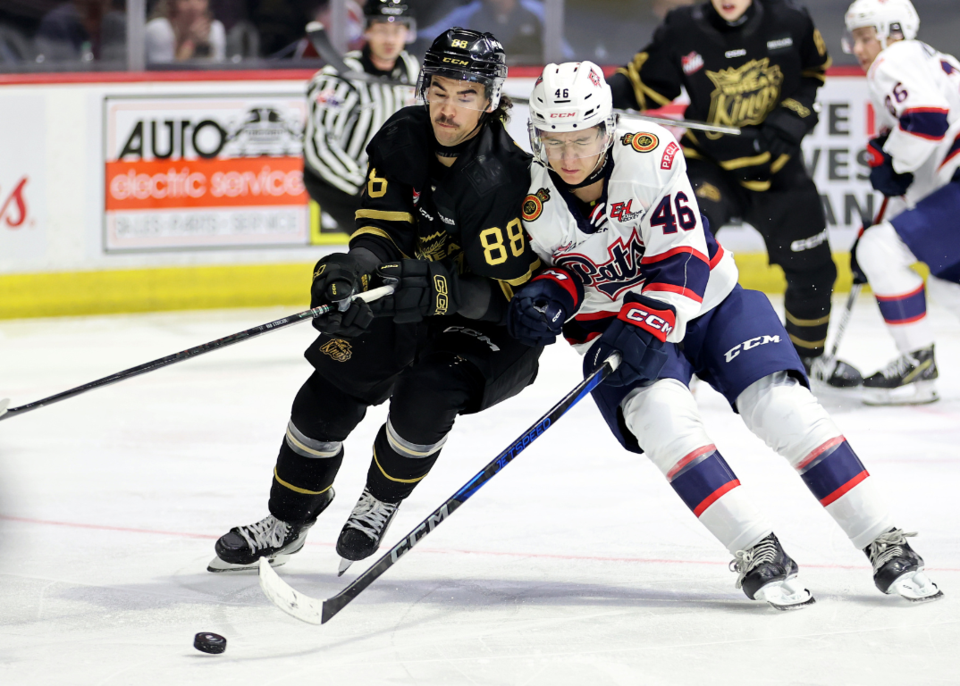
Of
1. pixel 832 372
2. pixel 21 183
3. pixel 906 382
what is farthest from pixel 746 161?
pixel 21 183

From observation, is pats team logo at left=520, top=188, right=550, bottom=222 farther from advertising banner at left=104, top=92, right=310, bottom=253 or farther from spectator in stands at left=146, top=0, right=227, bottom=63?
spectator in stands at left=146, top=0, right=227, bottom=63

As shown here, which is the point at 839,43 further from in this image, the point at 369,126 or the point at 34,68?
the point at 34,68

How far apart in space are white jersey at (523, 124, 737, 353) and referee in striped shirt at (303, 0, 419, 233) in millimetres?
2561

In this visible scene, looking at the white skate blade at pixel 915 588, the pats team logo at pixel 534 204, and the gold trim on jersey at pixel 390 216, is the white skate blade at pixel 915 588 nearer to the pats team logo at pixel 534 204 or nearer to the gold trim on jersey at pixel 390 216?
the pats team logo at pixel 534 204

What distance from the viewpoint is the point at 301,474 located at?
248cm

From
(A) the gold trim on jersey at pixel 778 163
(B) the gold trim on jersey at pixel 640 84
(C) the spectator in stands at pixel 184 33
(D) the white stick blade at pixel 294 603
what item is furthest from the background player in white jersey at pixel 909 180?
(C) the spectator in stands at pixel 184 33

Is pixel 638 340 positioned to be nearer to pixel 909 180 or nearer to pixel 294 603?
pixel 294 603

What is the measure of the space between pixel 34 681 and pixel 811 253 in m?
2.98

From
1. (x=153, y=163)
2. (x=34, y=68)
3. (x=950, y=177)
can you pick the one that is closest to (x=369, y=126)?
(x=153, y=163)

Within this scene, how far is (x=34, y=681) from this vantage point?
6.47ft

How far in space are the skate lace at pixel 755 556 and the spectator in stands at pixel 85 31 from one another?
410 cm

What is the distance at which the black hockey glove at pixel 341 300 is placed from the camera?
2.27 meters

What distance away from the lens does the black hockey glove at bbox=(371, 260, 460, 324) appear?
2.32 metres

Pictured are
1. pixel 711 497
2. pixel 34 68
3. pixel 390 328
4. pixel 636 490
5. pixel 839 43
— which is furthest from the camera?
pixel 839 43
